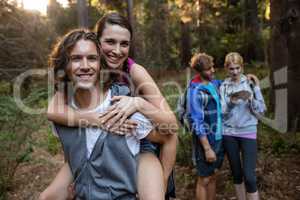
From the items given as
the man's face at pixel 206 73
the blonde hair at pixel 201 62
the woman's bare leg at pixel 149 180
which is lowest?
the woman's bare leg at pixel 149 180

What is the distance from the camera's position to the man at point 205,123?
157 inches

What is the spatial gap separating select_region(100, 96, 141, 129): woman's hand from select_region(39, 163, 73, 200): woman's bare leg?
424 millimetres

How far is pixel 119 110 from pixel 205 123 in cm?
247

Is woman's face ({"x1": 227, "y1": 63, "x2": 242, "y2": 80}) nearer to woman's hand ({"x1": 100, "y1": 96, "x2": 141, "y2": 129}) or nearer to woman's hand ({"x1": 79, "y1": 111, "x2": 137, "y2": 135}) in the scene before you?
woman's hand ({"x1": 100, "y1": 96, "x2": 141, "y2": 129})

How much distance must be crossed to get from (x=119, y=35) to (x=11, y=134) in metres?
3.29

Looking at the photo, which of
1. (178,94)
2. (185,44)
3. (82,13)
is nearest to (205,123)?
(178,94)

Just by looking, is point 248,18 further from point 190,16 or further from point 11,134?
point 11,134

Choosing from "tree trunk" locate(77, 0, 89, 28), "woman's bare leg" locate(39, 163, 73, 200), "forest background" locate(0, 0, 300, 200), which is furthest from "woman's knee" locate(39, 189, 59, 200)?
"tree trunk" locate(77, 0, 89, 28)

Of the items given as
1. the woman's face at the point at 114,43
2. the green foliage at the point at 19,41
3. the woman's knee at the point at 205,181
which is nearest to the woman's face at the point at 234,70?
the woman's knee at the point at 205,181

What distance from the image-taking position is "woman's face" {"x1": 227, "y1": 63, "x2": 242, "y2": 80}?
4236mm

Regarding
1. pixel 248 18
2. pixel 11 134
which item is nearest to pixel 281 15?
pixel 11 134

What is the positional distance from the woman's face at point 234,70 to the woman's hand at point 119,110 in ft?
8.79

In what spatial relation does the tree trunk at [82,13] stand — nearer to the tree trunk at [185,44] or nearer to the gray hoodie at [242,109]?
the tree trunk at [185,44]

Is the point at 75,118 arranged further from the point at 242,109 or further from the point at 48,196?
the point at 242,109
